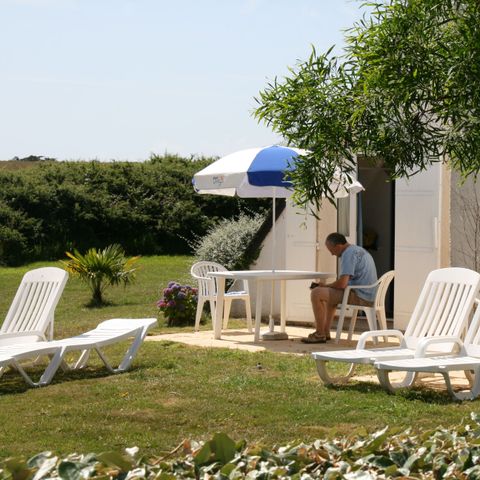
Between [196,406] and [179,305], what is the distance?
21.0ft

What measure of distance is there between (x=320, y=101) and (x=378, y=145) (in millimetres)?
499

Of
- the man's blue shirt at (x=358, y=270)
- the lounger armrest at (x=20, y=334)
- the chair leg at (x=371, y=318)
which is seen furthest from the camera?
the man's blue shirt at (x=358, y=270)

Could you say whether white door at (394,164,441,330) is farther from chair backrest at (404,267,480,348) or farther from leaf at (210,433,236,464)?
leaf at (210,433,236,464)

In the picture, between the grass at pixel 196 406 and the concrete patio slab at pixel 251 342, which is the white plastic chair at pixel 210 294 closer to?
the concrete patio slab at pixel 251 342

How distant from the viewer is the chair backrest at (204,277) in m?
13.5

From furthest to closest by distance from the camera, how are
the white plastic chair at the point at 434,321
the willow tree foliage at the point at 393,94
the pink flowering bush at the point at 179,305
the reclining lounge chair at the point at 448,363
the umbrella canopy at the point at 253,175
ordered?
the pink flowering bush at the point at 179,305 → the umbrella canopy at the point at 253,175 → the white plastic chair at the point at 434,321 → the reclining lounge chair at the point at 448,363 → the willow tree foliage at the point at 393,94

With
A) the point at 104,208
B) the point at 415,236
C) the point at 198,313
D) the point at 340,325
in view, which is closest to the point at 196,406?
the point at 340,325

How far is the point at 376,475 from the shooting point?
10.3ft

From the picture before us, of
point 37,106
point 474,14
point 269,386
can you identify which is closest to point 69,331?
point 269,386

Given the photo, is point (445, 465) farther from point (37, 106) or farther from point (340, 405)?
point (37, 106)

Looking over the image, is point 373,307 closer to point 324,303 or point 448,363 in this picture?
point 324,303

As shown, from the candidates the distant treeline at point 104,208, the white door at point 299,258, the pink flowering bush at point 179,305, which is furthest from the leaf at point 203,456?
the distant treeline at point 104,208

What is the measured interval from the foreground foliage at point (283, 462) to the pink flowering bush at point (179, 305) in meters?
10.5

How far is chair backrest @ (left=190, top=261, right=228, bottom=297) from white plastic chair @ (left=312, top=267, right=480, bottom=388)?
4.57 metres
